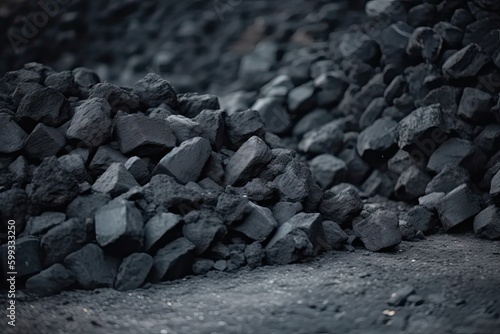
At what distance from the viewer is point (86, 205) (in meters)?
2.48

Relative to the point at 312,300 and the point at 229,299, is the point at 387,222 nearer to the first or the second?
the point at 312,300

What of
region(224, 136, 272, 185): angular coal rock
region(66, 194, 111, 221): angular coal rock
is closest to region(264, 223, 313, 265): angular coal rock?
region(224, 136, 272, 185): angular coal rock

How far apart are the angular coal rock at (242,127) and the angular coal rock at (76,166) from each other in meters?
1.02

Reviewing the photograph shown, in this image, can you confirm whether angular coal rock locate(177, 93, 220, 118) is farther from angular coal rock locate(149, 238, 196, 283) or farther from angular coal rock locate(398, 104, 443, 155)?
angular coal rock locate(398, 104, 443, 155)

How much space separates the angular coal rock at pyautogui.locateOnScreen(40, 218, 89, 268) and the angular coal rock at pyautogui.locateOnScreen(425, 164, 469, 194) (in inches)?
95.1

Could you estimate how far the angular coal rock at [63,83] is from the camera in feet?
10.4

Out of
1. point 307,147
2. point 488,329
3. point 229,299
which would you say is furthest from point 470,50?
point 229,299

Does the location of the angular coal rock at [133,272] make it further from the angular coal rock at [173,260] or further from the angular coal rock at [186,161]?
the angular coal rock at [186,161]

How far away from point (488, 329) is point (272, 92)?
11.7ft

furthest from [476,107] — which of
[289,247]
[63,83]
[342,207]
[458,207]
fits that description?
[63,83]

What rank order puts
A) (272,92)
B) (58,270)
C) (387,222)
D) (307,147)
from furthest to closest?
(272,92) < (307,147) < (387,222) < (58,270)

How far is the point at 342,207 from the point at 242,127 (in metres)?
0.88

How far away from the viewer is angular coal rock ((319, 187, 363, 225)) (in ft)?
9.52

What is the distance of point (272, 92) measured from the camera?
503cm
